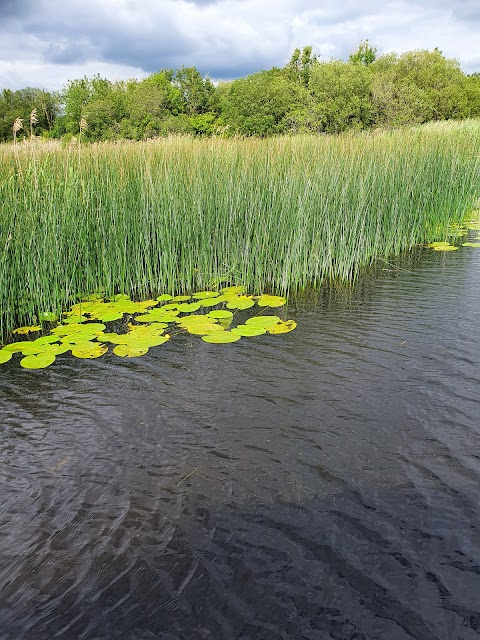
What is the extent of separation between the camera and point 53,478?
246 cm

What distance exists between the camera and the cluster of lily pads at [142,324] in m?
3.87

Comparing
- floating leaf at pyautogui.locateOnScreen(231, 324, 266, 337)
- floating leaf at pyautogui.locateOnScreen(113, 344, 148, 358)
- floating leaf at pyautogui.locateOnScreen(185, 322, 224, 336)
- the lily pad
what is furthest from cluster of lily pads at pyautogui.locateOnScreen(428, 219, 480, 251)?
the lily pad

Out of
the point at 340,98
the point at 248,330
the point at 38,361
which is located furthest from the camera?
the point at 340,98

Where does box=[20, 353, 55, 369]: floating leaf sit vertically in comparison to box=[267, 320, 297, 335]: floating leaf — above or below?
below

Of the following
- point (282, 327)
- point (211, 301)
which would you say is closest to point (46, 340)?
point (211, 301)

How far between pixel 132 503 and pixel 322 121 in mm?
20614

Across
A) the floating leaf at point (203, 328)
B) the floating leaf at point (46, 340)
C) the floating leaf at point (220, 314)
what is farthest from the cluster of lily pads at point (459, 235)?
the floating leaf at point (46, 340)

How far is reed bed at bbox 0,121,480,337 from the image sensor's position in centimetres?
441

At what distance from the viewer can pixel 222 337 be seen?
401 cm

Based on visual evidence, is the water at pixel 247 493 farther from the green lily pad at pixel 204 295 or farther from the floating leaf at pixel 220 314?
the green lily pad at pixel 204 295

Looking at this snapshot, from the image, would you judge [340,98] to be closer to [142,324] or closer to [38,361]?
[142,324]

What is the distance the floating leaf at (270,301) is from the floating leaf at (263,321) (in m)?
0.37

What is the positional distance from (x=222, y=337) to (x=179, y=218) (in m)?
1.65

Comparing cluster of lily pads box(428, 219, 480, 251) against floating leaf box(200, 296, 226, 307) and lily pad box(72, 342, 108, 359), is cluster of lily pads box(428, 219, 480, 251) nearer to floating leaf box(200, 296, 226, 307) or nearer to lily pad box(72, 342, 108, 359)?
floating leaf box(200, 296, 226, 307)
